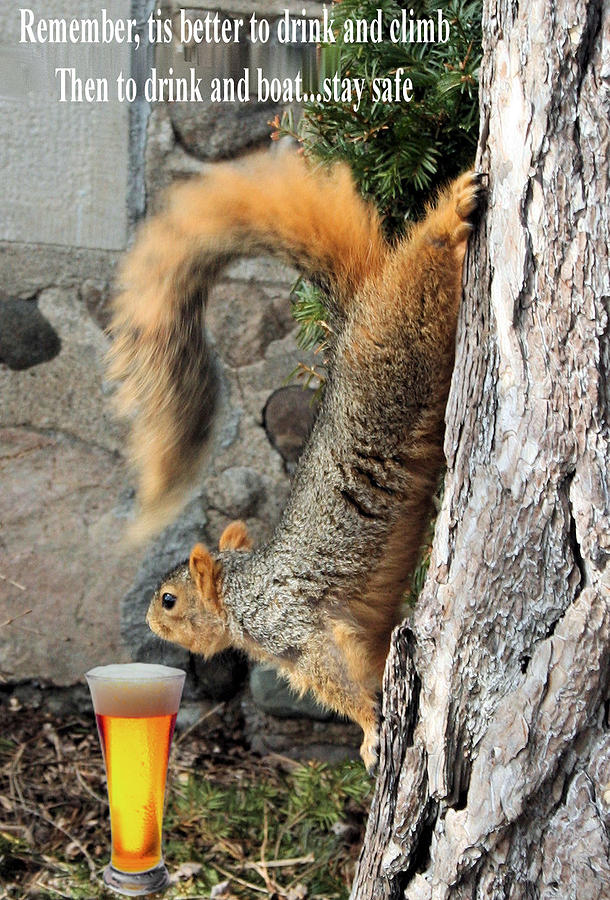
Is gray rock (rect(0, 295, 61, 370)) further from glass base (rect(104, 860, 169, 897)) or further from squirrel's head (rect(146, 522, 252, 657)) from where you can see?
glass base (rect(104, 860, 169, 897))

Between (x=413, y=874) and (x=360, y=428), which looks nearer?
(x=413, y=874)

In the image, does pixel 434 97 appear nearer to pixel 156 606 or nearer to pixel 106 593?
pixel 156 606

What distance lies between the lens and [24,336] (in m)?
2.07

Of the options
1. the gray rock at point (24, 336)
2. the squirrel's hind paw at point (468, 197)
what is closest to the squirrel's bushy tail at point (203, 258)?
the squirrel's hind paw at point (468, 197)

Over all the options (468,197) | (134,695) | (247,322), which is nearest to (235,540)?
(134,695)

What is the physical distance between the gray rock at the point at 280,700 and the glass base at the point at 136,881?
52 centimetres

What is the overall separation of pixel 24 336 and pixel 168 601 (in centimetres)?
76

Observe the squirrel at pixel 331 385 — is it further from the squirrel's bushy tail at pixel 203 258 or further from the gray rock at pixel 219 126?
the gray rock at pixel 219 126

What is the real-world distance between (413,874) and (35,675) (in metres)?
1.30

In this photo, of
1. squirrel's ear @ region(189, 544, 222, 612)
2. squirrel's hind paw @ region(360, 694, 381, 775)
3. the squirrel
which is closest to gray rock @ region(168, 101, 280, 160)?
the squirrel

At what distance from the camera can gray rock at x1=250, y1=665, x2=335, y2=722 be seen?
2.12 meters

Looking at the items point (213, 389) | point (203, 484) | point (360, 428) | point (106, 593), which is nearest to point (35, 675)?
point (106, 593)

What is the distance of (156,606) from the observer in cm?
164

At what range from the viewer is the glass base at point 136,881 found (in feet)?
5.38
